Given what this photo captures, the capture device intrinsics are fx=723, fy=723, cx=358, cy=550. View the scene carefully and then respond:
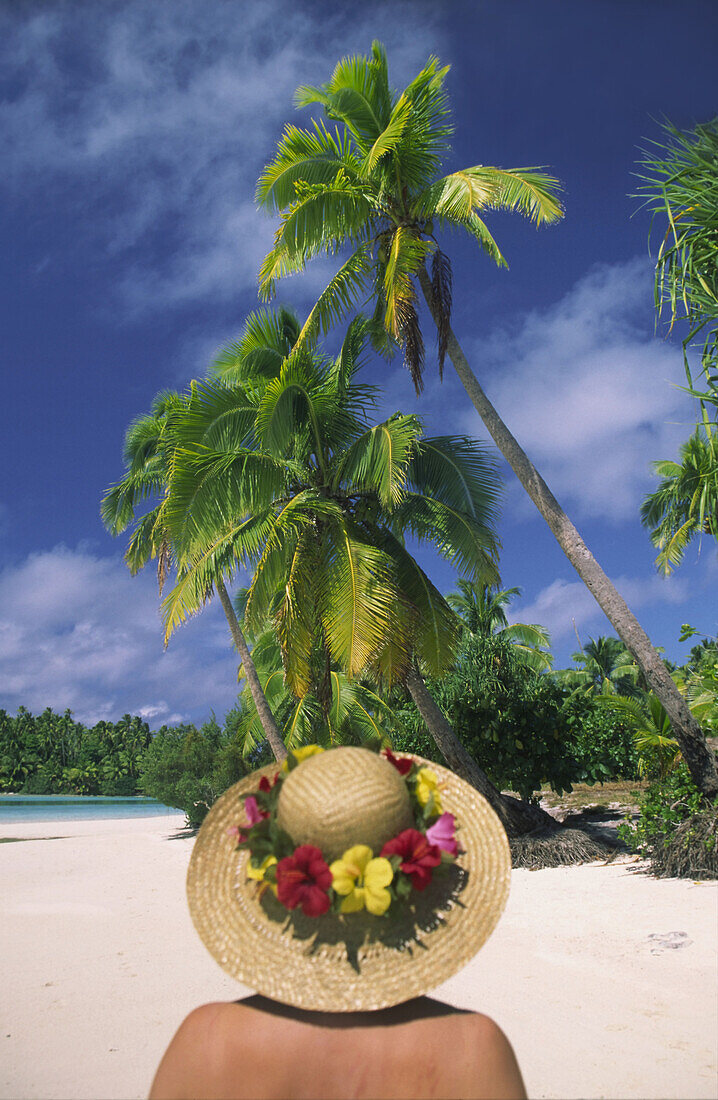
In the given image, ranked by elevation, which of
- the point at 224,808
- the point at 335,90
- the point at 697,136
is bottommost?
the point at 224,808

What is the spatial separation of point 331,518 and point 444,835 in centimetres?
1031

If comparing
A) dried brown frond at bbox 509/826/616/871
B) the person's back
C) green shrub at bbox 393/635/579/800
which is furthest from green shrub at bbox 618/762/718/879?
the person's back

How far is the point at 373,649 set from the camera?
10.0m

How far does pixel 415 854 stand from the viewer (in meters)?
1.39

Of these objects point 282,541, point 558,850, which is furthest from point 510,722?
point 282,541

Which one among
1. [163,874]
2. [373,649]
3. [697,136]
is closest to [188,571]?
[373,649]

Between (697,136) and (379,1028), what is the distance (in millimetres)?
5754

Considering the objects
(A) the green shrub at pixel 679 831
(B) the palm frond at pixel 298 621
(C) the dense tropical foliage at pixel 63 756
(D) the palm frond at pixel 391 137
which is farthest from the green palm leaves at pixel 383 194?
(C) the dense tropical foliage at pixel 63 756

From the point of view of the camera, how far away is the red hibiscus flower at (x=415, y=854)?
1.38 m

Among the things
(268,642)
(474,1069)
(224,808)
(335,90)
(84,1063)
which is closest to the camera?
(474,1069)

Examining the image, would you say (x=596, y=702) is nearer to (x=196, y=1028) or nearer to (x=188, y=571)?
(x=188, y=571)

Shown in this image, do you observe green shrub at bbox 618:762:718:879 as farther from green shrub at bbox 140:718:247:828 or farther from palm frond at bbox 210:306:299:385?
green shrub at bbox 140:718:247:828

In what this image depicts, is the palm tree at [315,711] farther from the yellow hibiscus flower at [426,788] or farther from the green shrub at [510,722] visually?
the yellow hibiscus flower at [426,788]

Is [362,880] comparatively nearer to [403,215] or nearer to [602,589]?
[602,589]
